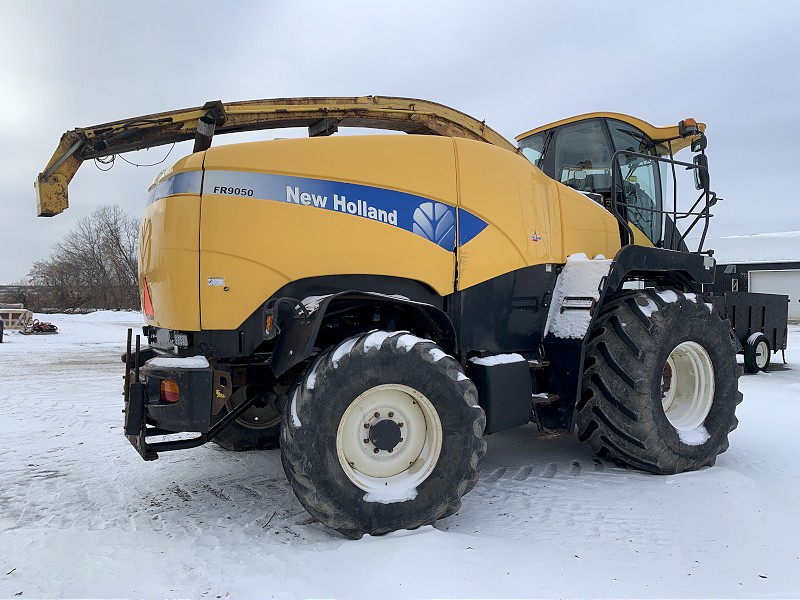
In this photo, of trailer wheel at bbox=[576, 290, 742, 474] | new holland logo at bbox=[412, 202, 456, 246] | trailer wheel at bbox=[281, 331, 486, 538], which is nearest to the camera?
trailer wheel at bbox=[281, 331, 486, 538]

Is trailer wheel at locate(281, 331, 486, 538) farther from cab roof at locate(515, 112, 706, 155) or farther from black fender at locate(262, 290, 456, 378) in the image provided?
cab roof at locate(515, 112, 706, 155)

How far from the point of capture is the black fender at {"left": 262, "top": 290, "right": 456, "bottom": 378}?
326 cm

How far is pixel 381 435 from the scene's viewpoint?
11.1ft

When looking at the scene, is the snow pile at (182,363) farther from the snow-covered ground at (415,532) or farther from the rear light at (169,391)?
the snow-covered ground at (415,532)

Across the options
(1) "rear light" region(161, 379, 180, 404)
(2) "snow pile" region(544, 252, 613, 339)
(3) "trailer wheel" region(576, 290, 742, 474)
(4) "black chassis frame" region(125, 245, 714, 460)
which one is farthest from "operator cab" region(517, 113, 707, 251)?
(1) "rear light" region(161, 379, 180, 404)

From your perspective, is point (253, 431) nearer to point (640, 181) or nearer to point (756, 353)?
point (640, 181)

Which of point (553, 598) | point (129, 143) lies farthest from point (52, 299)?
point (553, 598)

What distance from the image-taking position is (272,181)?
3555 mm

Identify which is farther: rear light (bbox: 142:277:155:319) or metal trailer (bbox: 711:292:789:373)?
metal trailer (bbox: 711:292:789:373)

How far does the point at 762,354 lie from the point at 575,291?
912 centimetres

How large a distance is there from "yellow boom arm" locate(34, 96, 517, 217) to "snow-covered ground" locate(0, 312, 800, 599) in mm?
2165

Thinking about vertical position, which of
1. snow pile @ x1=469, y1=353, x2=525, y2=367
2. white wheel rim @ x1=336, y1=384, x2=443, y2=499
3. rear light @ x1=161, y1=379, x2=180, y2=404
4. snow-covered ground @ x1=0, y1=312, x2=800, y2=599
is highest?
snow pile @ x1=469, y1=353, x2=525, y2=367

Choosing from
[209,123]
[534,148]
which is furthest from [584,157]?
[209,123]

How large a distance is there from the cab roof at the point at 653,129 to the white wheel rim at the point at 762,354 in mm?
7552
